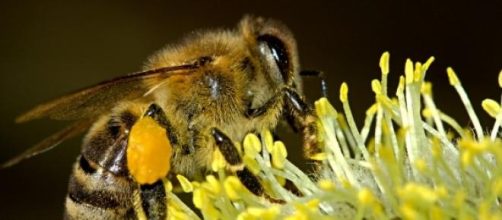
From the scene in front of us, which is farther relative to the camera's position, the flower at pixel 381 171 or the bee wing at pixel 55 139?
the bee wing at pixel 55 139

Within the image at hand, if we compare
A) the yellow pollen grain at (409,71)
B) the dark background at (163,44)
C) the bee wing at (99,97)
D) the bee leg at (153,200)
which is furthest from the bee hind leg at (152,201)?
the dark background at (163,44)

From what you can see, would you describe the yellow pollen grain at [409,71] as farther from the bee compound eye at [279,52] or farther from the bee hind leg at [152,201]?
the bee hind leg at [152,201]

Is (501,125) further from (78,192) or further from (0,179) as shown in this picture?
(0,179)

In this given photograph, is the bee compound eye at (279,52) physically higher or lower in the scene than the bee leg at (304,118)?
higher

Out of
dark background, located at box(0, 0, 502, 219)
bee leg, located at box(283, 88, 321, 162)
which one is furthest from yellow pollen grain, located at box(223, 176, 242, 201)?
dark background, located at box(0, 0, 502, 219)

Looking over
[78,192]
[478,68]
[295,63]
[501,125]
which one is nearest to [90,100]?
[78,192]

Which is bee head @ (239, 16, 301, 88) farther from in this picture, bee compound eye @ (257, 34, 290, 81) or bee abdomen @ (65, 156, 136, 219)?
bee abdomen @ (65, 156, 136, 219)

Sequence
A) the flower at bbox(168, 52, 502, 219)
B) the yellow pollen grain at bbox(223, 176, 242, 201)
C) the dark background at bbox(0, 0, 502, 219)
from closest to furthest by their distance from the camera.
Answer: the flower at bbox(168, 52, 502, 219) < the yellow pollen grain at bbox(223, 176, 242, 201) < the dark background at bbox(0, 0, 502, 219)
